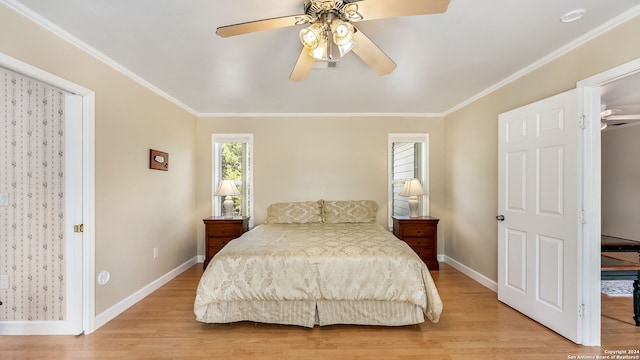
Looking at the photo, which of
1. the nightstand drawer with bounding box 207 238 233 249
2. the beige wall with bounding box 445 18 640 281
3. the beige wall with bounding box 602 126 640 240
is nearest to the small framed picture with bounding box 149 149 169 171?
the nightstand drawer with bounding box 207 238 233 249

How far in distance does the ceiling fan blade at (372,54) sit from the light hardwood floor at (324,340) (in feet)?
6.69

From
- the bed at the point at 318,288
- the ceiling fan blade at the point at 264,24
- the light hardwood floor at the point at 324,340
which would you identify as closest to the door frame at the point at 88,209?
the light hardwood floor at the point at 324,340

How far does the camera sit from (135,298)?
2.79m

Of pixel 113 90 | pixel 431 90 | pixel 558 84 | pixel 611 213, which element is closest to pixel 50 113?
pixel 113 90

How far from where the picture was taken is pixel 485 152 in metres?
3.27

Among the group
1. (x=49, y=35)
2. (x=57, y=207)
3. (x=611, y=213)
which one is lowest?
(x=611, y=213)

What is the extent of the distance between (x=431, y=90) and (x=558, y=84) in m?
1.17

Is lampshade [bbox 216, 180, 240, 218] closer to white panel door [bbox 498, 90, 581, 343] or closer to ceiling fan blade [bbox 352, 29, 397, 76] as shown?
ceiling fan blade [bbox 352, 29, 397, 76]

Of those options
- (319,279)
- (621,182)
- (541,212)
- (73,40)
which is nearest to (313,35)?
(319,279)

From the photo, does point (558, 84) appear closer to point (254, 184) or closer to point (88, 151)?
point (254, 184)

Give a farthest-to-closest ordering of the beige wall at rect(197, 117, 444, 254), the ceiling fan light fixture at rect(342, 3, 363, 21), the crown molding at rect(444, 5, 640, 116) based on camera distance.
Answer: the beige wall at rect(197, 117, 444, 254) < the crown molding at rect(444, 5, 640, 116) < the ceiling fan light fixture at rect(342, 3, 363, 21)

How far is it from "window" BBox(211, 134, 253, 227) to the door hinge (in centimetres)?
372

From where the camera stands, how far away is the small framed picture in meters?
3.05

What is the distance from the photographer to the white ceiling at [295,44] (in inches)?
67.5
